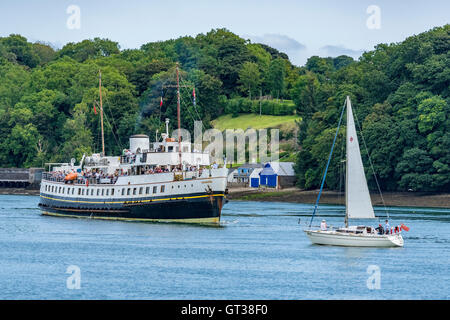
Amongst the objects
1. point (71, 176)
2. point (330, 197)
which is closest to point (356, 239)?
point (71, 176)

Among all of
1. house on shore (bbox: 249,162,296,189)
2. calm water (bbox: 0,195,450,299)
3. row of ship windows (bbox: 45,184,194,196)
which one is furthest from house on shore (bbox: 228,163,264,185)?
calm water (bbox: 0,195,450,299)

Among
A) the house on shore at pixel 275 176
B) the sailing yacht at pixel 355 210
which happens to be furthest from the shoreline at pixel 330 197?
the sailing yacht at pixel 355 210

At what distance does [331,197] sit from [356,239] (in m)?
74.6

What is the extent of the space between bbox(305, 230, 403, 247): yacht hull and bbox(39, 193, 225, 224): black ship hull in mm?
20410

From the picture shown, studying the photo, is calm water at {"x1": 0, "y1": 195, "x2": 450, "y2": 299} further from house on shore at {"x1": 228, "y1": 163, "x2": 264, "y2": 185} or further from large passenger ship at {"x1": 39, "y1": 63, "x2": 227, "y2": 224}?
house on shore at {"x1": 228, "y1": 163, "x2": 264, "y2": 185}

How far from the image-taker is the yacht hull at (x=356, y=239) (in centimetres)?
6662

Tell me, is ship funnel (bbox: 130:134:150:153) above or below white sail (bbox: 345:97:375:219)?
above

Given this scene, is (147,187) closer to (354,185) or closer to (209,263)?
(354,185)

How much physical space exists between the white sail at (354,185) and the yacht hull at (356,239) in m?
1.99

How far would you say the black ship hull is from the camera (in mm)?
87562

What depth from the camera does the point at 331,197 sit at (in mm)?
140875

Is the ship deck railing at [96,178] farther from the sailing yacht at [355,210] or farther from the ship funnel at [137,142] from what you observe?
the sailing yacht at [355,210]

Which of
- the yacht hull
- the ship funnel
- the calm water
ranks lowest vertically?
the calm water
